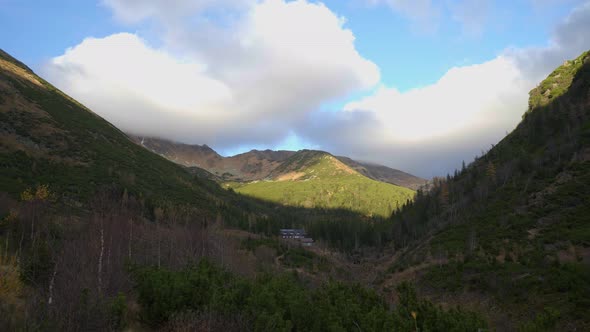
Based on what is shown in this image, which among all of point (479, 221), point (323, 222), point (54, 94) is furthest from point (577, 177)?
point (54, 94)

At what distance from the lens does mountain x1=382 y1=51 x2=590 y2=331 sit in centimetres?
2480

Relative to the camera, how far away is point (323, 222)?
6161 inches

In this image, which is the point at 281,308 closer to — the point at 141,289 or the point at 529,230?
the point at 141,289

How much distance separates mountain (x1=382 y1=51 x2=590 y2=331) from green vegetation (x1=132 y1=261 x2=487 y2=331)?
91.9 inches

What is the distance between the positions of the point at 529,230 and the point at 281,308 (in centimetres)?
4994

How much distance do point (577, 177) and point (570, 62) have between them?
6346 centimetres

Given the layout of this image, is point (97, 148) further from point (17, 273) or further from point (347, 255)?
point (17, 273)

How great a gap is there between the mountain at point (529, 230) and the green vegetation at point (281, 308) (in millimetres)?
2335

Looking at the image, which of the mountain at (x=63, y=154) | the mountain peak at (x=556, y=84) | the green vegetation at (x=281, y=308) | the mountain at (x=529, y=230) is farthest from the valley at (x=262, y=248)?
the mountain peak at (x=556, y=84)

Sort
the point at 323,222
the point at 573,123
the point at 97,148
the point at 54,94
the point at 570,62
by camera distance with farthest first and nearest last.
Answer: the point at 323,222
the point at 54,94
the point at 97,148
the point at 570,62
the point at 573,123

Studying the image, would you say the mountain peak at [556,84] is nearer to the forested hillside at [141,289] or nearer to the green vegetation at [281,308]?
the forested hillside at [141,289]

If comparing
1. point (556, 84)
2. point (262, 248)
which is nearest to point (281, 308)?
point (262, 248)

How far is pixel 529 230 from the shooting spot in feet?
159

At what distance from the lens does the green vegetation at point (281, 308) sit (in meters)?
8.95
